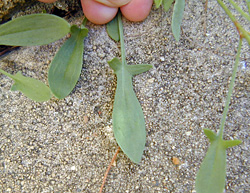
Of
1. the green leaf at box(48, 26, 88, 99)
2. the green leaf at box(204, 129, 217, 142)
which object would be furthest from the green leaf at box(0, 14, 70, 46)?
the green leaf at box(204, 129, 217, 142)

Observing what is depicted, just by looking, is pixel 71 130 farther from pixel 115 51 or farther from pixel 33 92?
pixel 115 51

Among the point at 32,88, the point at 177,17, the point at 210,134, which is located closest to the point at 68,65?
the point at 32,88

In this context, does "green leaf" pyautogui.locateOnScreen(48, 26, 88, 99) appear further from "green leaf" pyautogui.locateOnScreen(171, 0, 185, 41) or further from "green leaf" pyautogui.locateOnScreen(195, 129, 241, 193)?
"green leaf" pyautogui.locateOnScreen(195, 129, 241, 193)

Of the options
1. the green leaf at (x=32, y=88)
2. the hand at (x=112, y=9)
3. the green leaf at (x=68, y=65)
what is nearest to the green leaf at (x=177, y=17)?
the hand at (x=112, y=9)

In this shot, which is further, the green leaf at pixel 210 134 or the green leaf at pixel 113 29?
the green leaf at pixel 113 29

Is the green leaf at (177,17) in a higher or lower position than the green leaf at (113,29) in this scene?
higher

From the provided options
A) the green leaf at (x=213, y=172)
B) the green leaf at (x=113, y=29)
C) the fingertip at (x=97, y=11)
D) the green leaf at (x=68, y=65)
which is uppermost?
the fingertip at (x=97, y=11)

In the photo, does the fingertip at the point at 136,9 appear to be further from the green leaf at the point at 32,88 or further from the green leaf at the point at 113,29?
the green leaf at the point at 32,88
